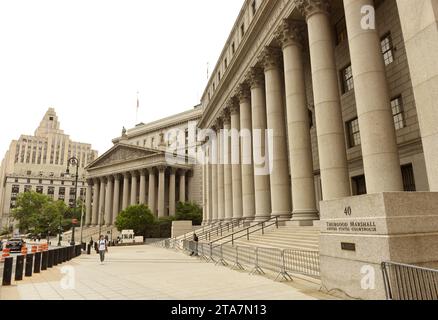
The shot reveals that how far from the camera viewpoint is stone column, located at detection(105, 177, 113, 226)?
8550 centimetres

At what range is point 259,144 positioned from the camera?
2888cm

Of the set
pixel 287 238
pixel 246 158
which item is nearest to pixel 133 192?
pixel 246 158

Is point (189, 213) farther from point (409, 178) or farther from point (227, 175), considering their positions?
point (409, 178)

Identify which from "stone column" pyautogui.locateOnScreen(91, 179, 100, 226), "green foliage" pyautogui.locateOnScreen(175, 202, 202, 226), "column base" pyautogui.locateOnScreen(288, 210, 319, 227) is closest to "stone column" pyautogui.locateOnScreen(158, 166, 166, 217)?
"green foliage" pyautogui.locateOnScreen(175, 202, 202, 226)

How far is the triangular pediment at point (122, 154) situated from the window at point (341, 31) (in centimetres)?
5819

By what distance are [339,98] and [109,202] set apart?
79936 mm

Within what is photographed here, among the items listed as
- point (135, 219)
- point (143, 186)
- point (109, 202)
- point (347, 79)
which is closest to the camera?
point (347, 79)

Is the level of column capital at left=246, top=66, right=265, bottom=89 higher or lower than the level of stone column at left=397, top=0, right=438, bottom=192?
higher

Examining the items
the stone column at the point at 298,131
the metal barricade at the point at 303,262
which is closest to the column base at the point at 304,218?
the stone column at the point at 298,131

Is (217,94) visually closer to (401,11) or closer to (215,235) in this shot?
(215,235)

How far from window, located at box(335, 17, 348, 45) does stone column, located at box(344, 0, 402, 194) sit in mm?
8991

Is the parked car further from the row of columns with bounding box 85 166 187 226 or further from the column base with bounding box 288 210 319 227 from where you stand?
the column base with bounding box 288 210 319 227

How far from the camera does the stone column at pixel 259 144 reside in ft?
91.1

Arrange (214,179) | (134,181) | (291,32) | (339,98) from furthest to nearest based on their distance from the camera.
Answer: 1. (134,181)
2. (214,179)
3. (291,32)
4. (339,98)
